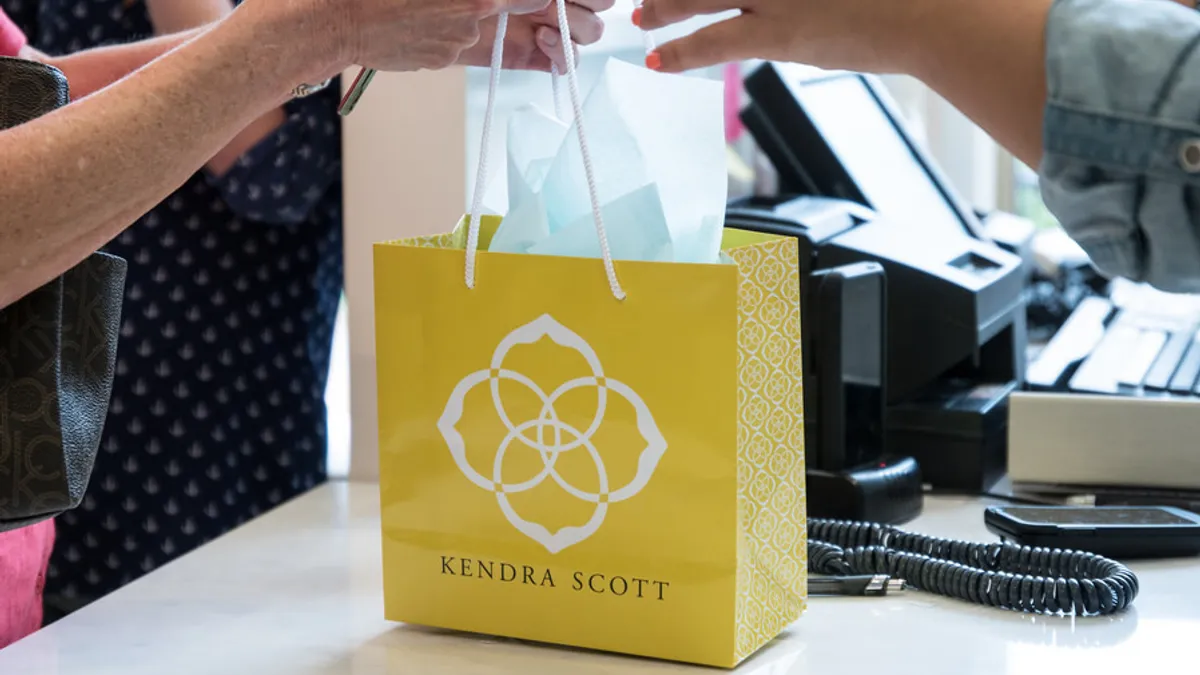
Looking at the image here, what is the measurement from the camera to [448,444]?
902mm

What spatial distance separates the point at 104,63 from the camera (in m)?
1.12

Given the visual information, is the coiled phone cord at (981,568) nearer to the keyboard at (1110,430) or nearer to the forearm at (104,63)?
the keyboard at (1110,430)

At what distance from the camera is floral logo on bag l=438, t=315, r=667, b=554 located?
846 millimetres

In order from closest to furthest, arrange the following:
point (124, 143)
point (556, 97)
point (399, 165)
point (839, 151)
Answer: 1. point (124, 143)
2. point (556, 97)
3. point (399, 165)
4. point (839, 151)

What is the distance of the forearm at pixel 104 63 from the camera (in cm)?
111

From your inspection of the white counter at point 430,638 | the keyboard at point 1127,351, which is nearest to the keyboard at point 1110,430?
the keyboard at point 1127,351

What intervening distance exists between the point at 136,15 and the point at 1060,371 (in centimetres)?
97

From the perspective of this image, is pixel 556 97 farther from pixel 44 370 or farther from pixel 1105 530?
pixel 1105 530

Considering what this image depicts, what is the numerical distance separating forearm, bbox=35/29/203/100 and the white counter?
1.31 feet

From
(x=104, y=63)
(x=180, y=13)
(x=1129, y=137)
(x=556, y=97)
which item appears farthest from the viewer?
(x=180, y=13)

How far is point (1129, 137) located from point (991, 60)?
0.34 feet

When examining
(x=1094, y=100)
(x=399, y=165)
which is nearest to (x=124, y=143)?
(x=1094, y=100)

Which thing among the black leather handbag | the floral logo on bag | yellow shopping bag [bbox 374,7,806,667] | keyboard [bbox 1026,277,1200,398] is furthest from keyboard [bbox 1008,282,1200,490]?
the black leather handbag

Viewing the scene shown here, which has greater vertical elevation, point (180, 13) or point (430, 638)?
point (180, 13)
